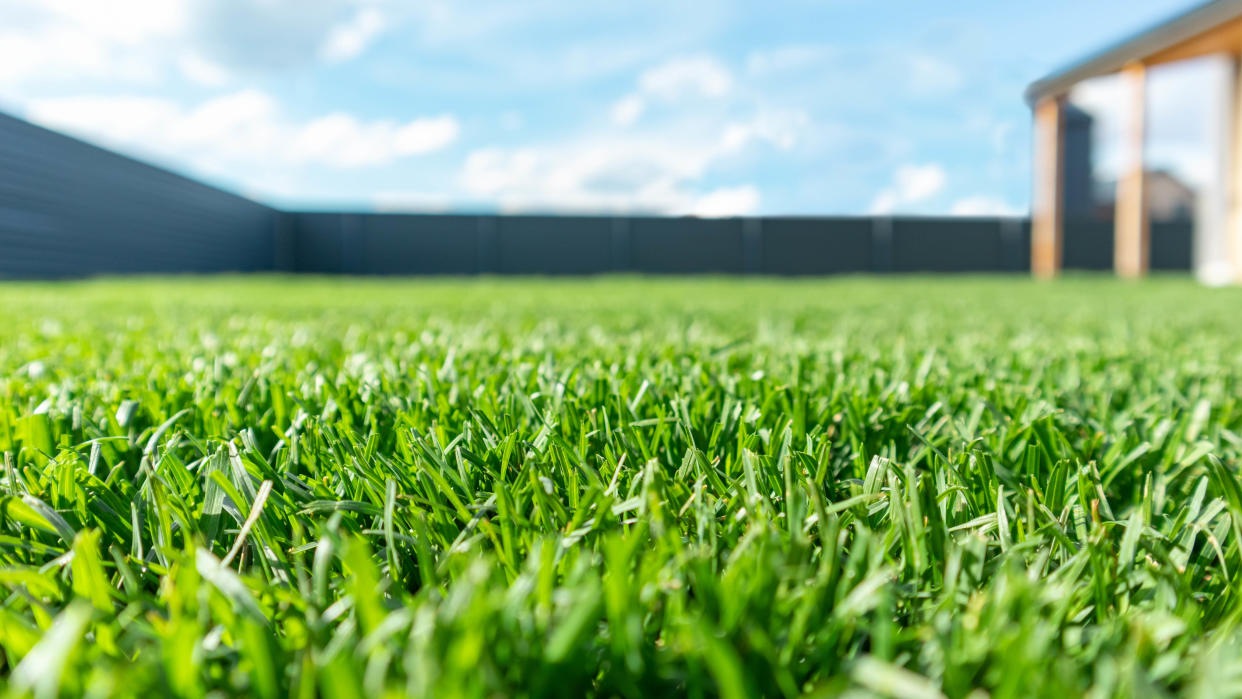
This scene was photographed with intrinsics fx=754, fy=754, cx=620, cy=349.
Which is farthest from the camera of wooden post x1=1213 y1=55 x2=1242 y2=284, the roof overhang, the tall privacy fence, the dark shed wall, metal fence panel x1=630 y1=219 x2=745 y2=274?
metal fence panel x1=630 y1=219 x2=745 y2=274

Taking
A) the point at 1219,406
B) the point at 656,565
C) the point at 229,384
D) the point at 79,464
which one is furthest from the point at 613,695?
the point at 1219,406

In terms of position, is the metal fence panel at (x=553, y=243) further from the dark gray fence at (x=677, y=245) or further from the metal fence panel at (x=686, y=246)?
the metal fence panel at (x=686, y=246)

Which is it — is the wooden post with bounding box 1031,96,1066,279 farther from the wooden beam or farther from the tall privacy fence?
the tall privacy fence

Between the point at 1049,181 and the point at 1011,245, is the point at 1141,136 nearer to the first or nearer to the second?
the point at 1049,181

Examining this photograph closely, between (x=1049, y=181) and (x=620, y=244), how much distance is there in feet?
41.5

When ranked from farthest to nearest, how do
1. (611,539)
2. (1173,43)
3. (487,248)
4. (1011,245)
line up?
(487,248) → (1011,245) → (1173,43) → (611,539)

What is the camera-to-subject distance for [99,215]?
15.0 meters

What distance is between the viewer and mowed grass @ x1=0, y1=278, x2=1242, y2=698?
1.33 feet

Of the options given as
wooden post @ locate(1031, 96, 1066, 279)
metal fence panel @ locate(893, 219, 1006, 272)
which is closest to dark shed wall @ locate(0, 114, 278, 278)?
wooden post @ locate(1031, 96, 1066, 279)

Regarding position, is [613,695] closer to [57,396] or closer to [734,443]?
[734,443]

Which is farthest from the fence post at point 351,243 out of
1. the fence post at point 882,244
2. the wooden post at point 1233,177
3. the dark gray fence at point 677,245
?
the wooden post at point 1233,177

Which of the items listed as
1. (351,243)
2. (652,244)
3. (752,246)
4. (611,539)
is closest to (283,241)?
(351,243)

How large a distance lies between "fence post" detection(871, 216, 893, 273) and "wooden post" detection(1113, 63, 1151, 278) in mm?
9915

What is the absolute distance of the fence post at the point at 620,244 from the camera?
2305cm
